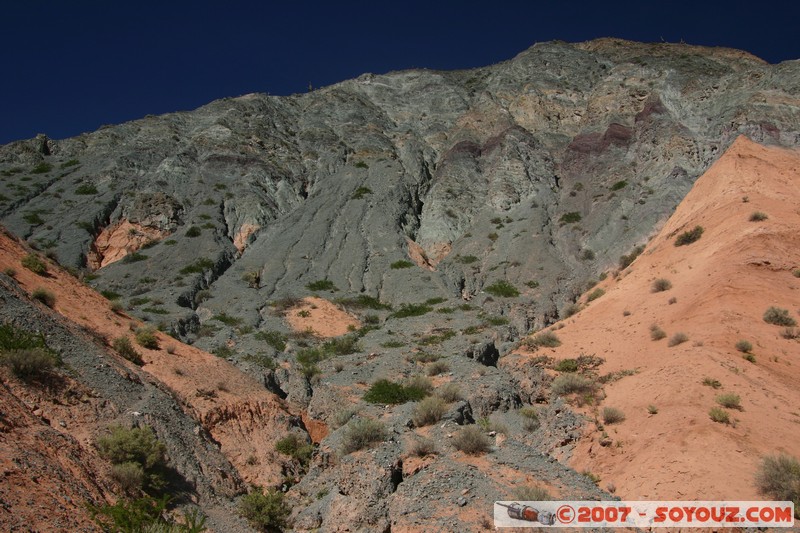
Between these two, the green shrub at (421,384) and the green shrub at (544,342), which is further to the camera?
→ the green shrub at (544,342)

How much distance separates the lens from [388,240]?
4838 centimetres

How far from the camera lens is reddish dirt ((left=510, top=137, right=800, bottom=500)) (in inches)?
506

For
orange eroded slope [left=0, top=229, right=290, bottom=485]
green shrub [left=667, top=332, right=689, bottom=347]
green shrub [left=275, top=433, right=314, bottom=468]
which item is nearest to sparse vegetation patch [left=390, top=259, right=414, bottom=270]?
orange eroded slope [left=0, top=229, right=290, bottom=485]

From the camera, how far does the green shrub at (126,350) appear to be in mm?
17812

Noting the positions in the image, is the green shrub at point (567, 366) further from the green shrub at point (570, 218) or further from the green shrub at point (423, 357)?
the green shrub at point (570, 218)

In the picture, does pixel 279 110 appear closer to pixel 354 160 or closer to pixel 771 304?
pixel 354 160

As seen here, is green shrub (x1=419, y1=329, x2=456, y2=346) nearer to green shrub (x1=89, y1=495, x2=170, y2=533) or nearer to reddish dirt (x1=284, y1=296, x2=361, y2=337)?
reddish dirt (x1=284, y1=296, x2=361, y2=337)

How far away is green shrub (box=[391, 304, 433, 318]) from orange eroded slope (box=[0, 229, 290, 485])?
53.5ft

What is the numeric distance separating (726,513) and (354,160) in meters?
55.0

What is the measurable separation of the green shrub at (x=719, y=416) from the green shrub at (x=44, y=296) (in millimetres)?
19328

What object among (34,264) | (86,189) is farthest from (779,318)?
(86,189)

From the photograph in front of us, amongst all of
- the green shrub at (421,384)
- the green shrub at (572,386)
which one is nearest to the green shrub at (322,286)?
the green shrub at (421,384)

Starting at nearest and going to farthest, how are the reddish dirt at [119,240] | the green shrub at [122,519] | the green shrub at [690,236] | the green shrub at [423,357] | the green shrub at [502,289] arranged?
the green shrub at [122,519], the green shrub at [423,357], the green shrub at [690,236], the green shrub at [502,289], the reddish dirt at [119,240]

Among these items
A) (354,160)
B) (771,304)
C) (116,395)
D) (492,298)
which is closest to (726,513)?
(771,304)
